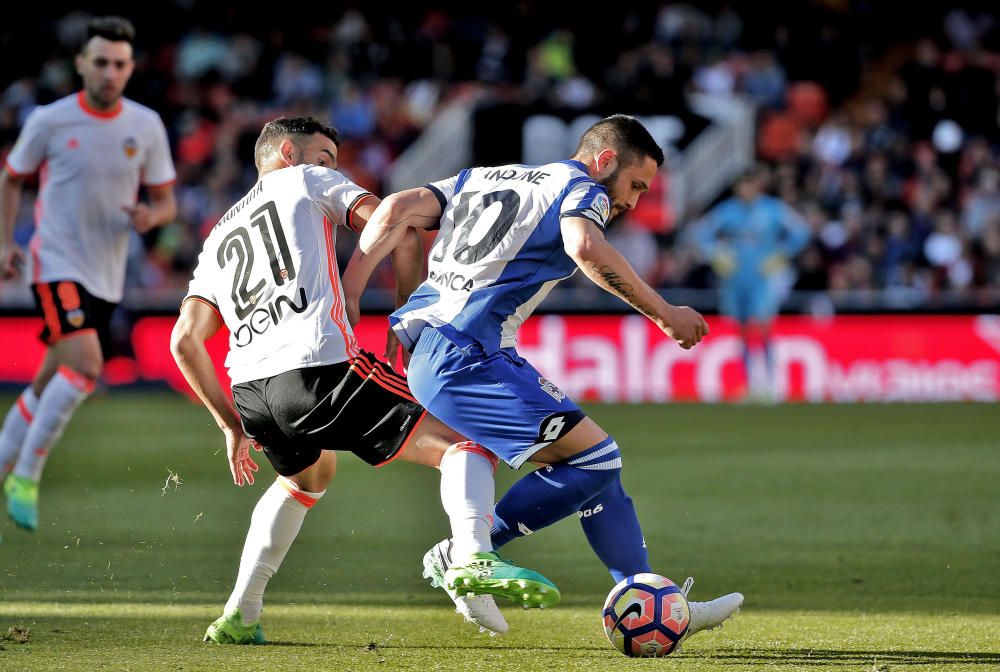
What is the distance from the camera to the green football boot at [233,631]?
5031 mm

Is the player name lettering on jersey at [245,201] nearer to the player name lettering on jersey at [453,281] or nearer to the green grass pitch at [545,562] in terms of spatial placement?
the player name lettering on jersey at [453,281]

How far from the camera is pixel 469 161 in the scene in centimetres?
2017

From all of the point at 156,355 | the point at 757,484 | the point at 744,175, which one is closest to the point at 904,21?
the point at 744,175

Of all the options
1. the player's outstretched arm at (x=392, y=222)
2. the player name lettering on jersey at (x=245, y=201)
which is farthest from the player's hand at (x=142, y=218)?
the player's outstretched arm at (x=392, y=222)

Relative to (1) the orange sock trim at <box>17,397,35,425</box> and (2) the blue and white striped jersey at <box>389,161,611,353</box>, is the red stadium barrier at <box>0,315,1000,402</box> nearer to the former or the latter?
(1) the orange sock trim at <box>17,397,35,425</box>

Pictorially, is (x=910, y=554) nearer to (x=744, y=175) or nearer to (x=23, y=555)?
(x=23, y=555)

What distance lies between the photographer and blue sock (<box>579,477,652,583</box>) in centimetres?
493

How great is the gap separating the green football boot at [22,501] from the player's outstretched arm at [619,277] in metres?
3.94

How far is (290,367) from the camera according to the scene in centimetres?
487

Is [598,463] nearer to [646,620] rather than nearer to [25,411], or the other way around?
[646,620]

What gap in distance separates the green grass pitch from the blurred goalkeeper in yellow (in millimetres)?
3516

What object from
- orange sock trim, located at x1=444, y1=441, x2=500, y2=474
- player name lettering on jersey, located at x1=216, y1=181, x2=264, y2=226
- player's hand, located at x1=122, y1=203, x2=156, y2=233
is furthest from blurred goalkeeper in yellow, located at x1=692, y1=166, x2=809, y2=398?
orange sock trim, located at x1=444, y1=441, x2=500, y2=474

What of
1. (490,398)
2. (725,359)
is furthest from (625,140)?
(725,359)

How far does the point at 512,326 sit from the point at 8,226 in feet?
13.4
